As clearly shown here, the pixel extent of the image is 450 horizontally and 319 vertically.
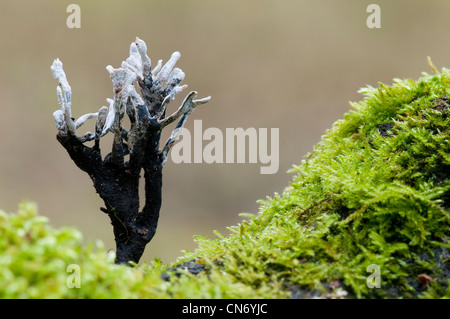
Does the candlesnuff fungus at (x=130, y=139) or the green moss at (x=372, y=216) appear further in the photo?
the candlesnuff fungus at (x=130, y=139)

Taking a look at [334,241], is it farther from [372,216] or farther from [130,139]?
[130,139]

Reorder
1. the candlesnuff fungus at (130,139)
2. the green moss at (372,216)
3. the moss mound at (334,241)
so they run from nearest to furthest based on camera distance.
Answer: the moss mound at (334,241), the green moss at (372,216), the candlesnuff fungus at (130,139)

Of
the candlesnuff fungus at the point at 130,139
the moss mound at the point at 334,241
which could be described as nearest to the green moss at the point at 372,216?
the moss mound at the point at 334,241

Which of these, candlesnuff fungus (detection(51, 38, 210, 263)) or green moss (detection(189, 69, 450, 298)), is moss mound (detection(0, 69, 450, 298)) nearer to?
green moss (detection(189, 69, 450, 298))

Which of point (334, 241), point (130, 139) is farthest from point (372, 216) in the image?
point (130, 139)

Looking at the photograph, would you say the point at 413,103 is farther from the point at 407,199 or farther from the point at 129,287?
the point at 129,287

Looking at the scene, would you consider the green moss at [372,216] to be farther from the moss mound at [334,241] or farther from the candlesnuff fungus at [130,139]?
the candlesnuff fungus at [130,139]
